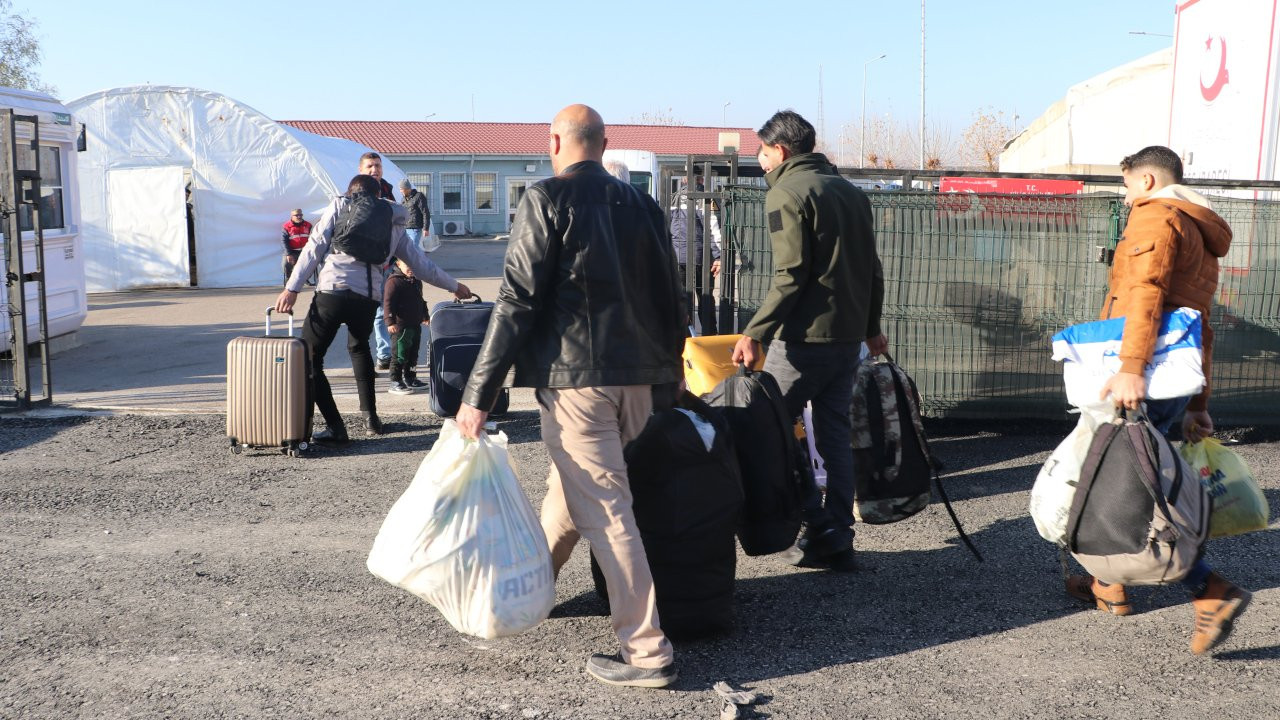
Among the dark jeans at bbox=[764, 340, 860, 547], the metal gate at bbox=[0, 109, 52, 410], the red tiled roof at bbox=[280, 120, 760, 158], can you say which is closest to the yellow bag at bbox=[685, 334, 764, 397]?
the dark jeans at bbox=[764, 340, 860, 547]

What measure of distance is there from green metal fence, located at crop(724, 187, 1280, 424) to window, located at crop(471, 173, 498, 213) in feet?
121

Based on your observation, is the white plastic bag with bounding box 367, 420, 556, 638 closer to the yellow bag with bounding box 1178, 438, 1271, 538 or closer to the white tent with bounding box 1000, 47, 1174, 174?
the yellow bag with bounding box 1178, 438, 1271, 538

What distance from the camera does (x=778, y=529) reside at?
4.21m

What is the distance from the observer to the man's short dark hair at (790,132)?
4684mm

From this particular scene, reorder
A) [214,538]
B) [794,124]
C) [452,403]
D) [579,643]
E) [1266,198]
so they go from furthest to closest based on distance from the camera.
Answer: [1266,198] → [452,403] → [214,538] → [794,124] → [579,643]

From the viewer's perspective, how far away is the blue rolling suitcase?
681 cm

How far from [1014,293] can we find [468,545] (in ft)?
15.7

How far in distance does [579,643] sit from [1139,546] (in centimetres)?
198

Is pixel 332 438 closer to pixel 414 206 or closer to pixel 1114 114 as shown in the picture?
pixel 414 206

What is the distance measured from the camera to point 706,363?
558 cm

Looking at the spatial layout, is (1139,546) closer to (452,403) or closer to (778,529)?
(778,529)

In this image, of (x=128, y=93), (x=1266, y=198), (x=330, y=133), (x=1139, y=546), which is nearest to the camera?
(x=1139, y=546)

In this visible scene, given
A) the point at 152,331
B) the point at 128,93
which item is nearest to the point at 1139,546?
the point at 152,331

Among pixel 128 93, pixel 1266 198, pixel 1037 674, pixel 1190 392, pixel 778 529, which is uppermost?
pixel 128 93
